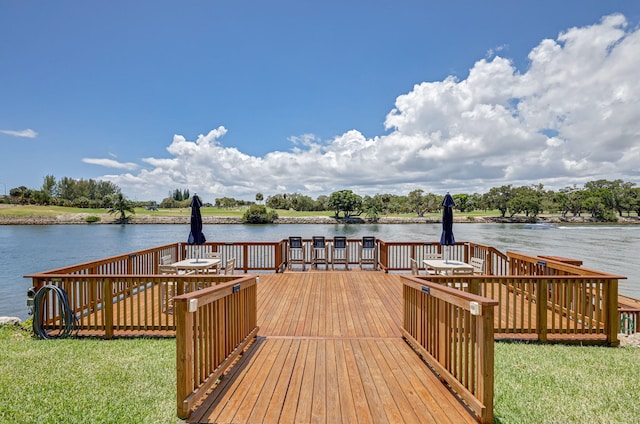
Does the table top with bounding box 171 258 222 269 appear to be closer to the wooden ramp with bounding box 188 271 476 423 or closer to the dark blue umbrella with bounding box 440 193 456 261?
the wooden ramp with bounding box 188 271 476 423

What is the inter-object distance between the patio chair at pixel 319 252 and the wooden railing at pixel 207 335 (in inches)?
207

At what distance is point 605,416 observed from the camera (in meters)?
2.36

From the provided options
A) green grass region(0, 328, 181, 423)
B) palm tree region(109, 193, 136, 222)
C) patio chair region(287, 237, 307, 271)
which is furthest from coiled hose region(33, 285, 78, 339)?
palm tree region(109, 193, 136, 222)

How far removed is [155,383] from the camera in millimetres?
2861

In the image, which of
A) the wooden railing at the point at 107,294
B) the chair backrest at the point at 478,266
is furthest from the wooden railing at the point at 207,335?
the chair backrest at the point at 478,266

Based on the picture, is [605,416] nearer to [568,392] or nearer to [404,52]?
[568,392]

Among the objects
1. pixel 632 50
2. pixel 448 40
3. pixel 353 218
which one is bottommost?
pixel 353 218

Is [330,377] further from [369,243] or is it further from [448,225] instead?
[369,243]

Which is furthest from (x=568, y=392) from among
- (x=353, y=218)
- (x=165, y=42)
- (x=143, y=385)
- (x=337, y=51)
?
(x=353, y=218)

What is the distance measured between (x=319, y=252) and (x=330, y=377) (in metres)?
6.55

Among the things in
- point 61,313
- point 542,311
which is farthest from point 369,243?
point 61,313

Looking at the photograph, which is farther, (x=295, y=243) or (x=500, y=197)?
(x=500, y=197)

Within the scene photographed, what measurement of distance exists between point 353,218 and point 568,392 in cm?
6274

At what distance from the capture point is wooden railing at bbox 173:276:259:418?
2256 millimetres
